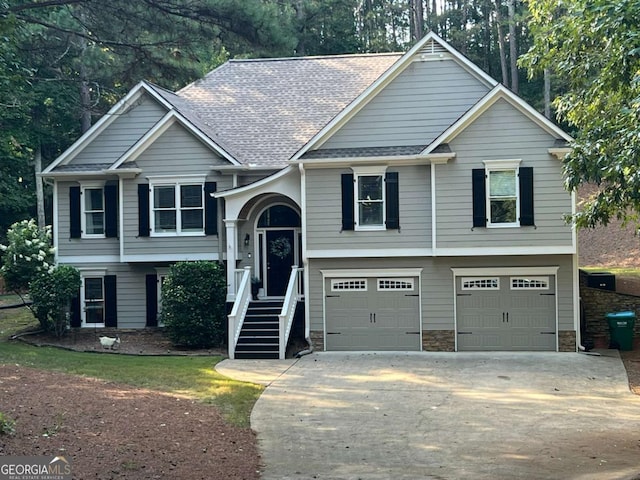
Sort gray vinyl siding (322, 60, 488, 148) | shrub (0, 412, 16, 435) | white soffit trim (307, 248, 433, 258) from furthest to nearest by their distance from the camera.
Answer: gray vinyl siding (322, 60, 488, 148), white soffit trim (307, 248, 433, 258), shrub (0, 412, 16, 435)

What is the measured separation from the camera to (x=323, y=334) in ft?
61.9

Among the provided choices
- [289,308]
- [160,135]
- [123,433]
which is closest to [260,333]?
[289,308]

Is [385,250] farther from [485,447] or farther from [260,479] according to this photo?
[260,479]

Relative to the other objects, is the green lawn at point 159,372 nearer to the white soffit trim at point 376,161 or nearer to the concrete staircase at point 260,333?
the concrete staircase at point 260,333

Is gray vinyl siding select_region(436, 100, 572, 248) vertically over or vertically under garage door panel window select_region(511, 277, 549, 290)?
over

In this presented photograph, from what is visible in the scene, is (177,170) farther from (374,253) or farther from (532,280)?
(532,280)

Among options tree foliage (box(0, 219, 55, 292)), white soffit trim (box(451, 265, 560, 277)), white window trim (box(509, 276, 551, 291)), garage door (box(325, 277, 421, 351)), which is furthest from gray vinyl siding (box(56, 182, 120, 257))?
white window trim (box(509, 276, 551, 291))

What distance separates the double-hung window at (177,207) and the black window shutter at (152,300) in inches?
61.7

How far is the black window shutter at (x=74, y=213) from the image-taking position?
21297 millimetres

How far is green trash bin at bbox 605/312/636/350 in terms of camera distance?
722 inches

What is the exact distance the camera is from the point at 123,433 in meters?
9.28

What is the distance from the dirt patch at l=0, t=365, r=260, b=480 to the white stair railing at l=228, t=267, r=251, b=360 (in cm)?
506

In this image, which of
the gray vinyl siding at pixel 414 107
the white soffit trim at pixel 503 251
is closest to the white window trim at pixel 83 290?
the gray vinyl siding at pixel 414 107

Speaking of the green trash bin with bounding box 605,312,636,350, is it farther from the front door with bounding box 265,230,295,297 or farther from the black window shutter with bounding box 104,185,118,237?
the black window shutter with bounding box 104,185,118,237
